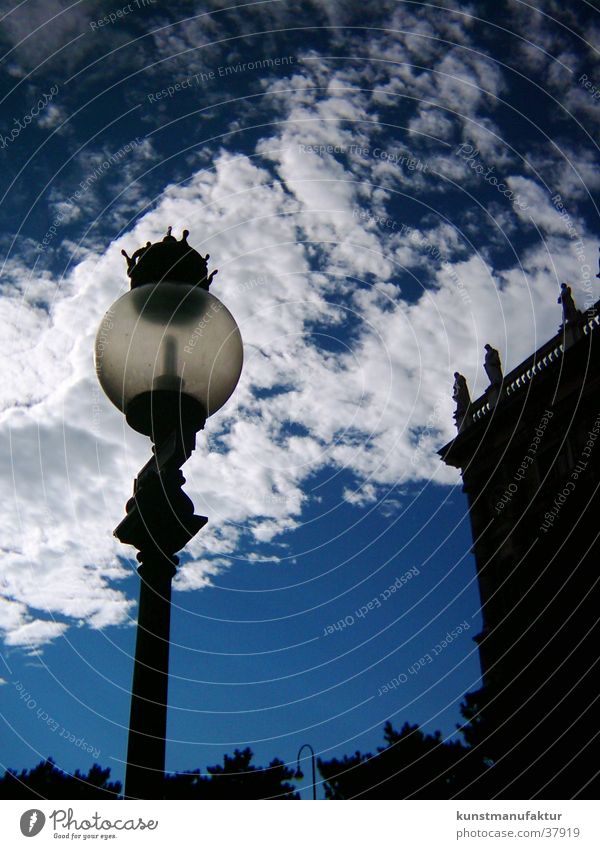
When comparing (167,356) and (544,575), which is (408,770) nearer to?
(544,575)

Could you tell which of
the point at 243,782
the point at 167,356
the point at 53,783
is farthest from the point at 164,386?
the point at 243,782

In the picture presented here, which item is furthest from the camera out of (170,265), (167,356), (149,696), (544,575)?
(544,575)

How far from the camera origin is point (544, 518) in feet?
78.6

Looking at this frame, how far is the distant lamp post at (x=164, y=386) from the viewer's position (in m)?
3.85

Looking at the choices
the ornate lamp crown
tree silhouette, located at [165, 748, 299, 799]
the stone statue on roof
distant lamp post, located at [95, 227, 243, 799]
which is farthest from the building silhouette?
the ornate lamp crown

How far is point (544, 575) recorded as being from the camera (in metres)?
23.5

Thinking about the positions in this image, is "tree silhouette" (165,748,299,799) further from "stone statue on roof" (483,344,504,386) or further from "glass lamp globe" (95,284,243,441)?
"glass lamp globe" (95,284,243,441)

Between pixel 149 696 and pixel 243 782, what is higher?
pixel 243 782

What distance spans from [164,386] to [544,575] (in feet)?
70.9

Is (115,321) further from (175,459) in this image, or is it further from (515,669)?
(515,669)

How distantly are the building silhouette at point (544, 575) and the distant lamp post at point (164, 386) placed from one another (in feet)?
63.1

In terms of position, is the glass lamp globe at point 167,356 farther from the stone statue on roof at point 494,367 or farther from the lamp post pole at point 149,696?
the stone statue on roof at point 494,367

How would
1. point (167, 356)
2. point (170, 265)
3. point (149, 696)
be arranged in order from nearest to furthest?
point (149, 696) < point (167, 356) < point (170, 265)
